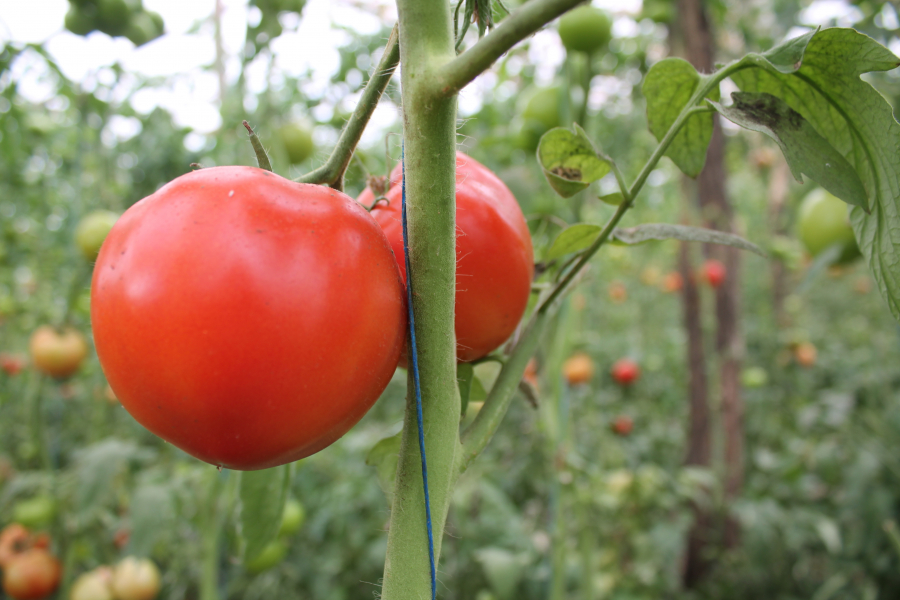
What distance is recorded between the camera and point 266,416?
317mm

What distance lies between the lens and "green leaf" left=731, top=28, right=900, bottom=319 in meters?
0.34

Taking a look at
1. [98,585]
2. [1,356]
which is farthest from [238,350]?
[1,356]

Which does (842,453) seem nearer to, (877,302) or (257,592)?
(257,592)

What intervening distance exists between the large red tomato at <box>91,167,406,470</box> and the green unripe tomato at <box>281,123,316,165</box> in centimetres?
160

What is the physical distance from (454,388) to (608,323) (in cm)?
574

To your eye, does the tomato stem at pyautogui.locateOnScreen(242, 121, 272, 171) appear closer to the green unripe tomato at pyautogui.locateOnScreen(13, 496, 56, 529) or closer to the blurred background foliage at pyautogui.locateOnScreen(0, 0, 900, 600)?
the blurred background foliage at pyautogui.locateOnScreen(0, 0, 900, 600)

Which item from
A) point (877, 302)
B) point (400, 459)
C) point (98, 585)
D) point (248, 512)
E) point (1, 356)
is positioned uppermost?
point (400, 459)

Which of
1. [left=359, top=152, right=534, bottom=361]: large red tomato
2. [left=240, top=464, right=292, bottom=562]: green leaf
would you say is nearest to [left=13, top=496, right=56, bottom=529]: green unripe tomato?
[left=240, top=464, right=292, bottom=562]: green leaf

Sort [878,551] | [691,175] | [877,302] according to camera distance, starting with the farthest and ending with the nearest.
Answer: [877,302] → [878,551] → [691,175]

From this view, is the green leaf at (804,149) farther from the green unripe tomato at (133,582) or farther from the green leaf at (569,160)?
the green unripe tomato at (133,582)

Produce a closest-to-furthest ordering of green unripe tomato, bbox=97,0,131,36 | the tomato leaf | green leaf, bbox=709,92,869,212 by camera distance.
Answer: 1. green leaf, bbox=709,92,869,212
2. the tomato leaf
3. green unripe tomato, bbox=97,0,131,36

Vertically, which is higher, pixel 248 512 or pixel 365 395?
pixel 365 395

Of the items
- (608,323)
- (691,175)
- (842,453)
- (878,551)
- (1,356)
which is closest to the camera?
(691,175)

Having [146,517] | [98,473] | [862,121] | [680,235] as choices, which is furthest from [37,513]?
[862,121]
